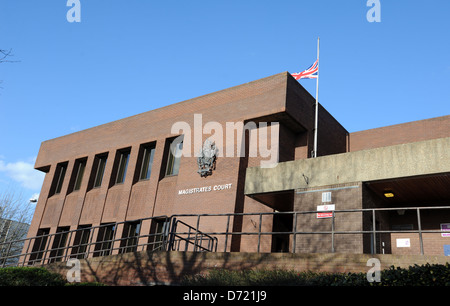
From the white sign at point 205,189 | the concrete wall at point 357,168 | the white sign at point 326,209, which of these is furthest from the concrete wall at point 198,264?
the white sign at point 205,189

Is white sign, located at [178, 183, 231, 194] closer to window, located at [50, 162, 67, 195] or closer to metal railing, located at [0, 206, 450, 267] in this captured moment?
metal railing, located at [0, 206, 450, 267]

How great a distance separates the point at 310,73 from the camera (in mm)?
20312

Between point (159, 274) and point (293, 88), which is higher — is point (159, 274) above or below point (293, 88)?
below

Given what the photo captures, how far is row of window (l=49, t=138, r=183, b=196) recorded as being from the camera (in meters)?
21.6

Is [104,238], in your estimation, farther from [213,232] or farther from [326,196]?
Answer: [326,196]

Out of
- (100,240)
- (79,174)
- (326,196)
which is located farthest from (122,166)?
(326,196)

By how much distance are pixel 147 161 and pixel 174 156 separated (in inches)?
86.4

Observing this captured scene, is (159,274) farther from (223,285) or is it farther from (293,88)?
(293,88)

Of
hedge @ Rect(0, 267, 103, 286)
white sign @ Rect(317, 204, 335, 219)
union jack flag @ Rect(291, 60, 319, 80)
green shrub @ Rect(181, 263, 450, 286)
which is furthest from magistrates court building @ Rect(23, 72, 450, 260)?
hedge @ Rect(0, 267, 103, 286)

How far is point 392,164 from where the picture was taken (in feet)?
40.8

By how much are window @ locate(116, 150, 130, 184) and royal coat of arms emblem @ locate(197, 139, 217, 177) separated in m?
6.24

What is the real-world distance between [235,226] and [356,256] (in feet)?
25.7
